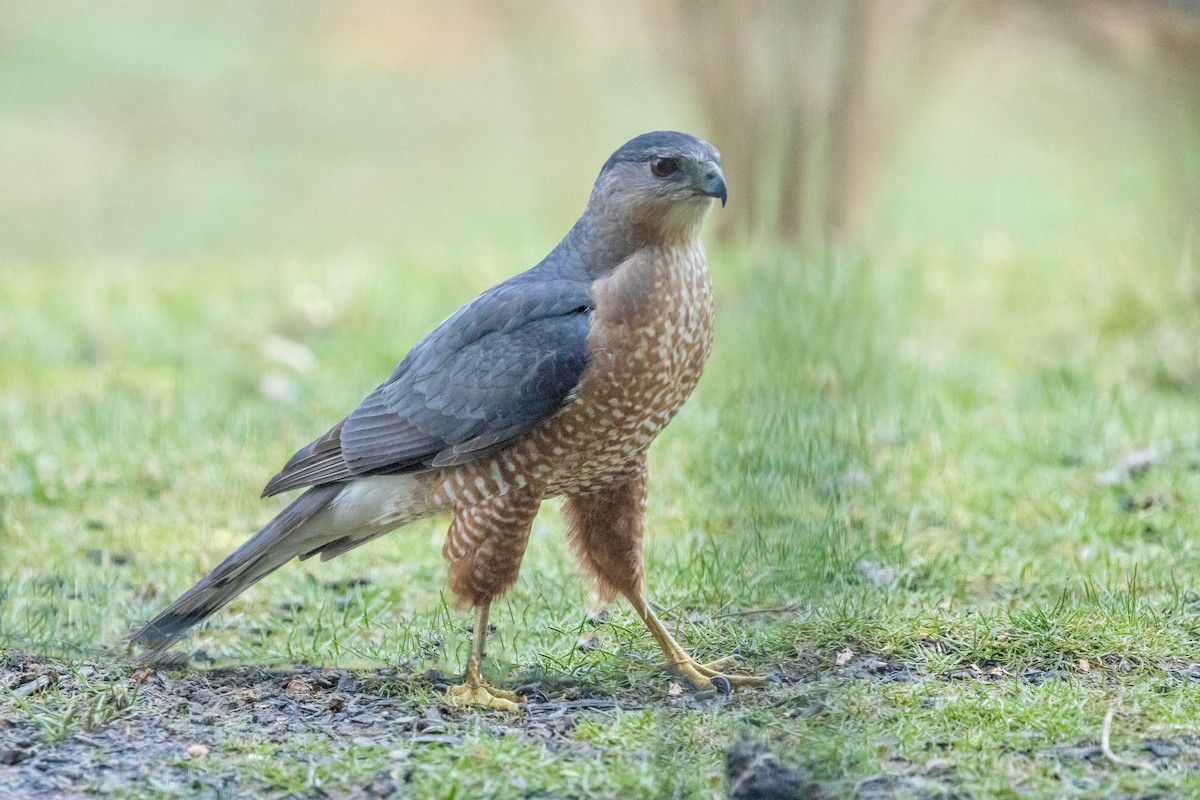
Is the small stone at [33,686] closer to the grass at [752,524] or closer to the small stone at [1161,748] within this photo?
the grass at [752,524]

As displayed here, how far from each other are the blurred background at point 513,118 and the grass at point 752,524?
807 mm

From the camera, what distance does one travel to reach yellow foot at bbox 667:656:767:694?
426 centimetres

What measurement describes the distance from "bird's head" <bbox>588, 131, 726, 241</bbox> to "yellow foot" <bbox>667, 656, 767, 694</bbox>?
1255 mm

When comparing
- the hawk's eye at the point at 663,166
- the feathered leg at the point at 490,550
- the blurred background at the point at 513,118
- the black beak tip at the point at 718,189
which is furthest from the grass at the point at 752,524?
the blurred background at the point at 513,118

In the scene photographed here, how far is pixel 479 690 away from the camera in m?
4.16

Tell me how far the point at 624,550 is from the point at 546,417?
51cm

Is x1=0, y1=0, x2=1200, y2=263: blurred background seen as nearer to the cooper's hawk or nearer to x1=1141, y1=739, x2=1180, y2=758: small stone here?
the cooper's hawk

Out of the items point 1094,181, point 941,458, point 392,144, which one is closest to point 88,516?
point 941,458

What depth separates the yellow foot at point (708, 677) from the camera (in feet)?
14.0

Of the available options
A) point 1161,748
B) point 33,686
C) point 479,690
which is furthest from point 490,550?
point 1161,748

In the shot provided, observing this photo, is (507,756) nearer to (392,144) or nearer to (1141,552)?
(1141,552)

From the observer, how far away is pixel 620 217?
4.31m

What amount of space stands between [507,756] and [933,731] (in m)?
1.07

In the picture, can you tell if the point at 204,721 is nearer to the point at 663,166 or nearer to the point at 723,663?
the point at 723,663
